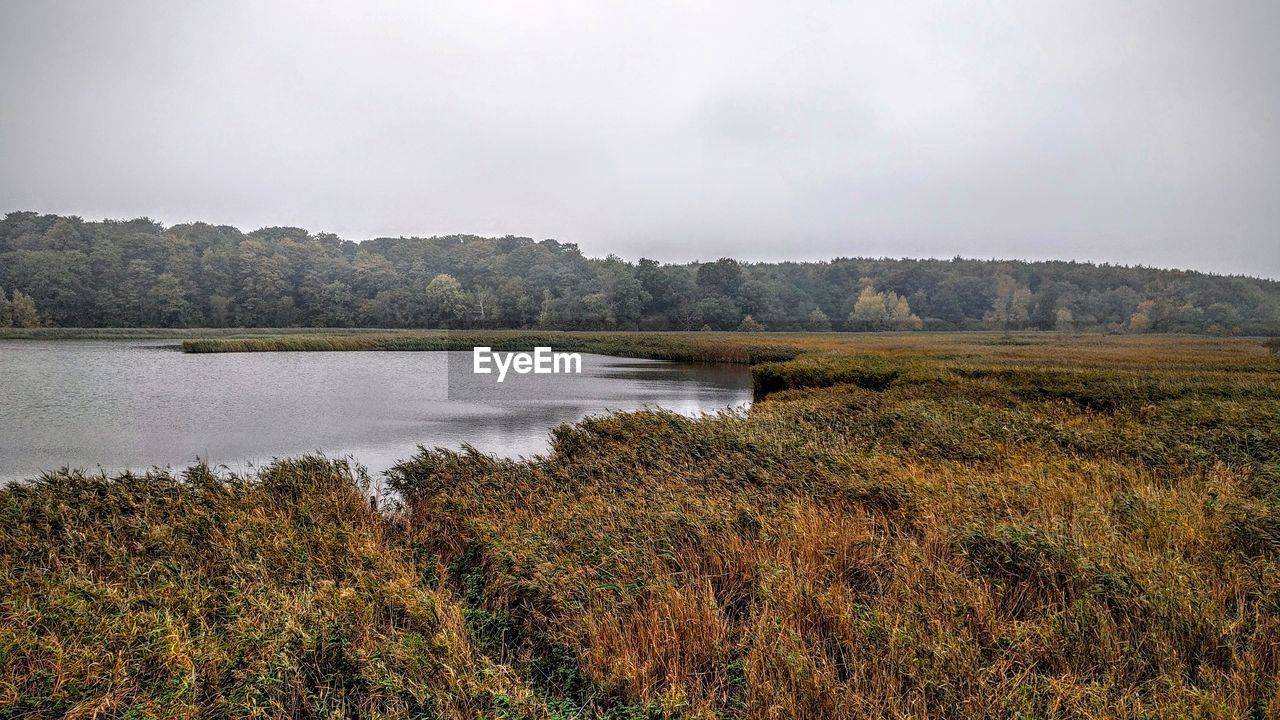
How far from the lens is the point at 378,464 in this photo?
44.8 feet

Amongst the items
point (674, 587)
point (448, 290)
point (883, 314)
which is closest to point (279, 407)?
point (674, 587)

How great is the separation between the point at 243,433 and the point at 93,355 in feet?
124

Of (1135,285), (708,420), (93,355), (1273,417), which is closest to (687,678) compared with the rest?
(708,420)

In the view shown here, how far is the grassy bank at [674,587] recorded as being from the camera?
12.7 ft

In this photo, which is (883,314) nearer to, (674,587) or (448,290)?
(448,290)

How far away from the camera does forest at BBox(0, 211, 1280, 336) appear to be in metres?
76.5

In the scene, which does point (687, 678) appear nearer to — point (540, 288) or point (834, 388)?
point (834, 388)

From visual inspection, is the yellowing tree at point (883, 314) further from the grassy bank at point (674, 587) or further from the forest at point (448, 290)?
the grassy bank at point (674, 587)

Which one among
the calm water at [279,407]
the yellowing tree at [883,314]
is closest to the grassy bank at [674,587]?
the calm water at [279,407]

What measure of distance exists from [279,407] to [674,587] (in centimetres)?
2149


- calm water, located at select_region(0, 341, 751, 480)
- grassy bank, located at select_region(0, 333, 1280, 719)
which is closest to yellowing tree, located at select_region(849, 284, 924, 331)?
calm water, located at select_region(0, 341, 751, 480)

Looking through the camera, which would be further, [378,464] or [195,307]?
[195,307]

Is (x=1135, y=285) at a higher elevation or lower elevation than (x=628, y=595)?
higher

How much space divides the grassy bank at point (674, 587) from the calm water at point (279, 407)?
19.3 ft
